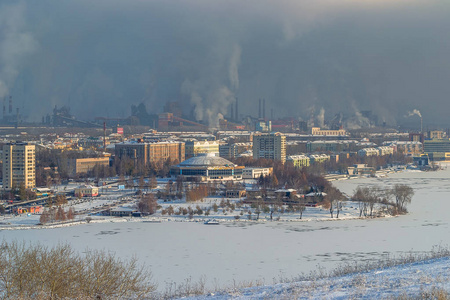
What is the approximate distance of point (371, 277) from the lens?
5.55 m

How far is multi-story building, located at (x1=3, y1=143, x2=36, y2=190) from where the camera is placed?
719 inches

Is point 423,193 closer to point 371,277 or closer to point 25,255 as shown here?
point 371,277

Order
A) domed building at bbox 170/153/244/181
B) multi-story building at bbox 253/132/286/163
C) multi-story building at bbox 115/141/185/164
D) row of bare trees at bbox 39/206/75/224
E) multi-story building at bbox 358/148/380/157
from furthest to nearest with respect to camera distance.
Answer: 1. multi-story building at bbox 358/148/380/157
2. multi-story building at bbox 253/132/286/163
3. multi-story building at bbox 115/141/185/164
4. domed building at bbox 170/153/244/181
5. row of bare trees at bbox 39/206/75/224

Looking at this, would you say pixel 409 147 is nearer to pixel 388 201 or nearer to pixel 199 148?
pixel 199 148

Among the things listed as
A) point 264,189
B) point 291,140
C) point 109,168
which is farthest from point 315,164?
point 291,140

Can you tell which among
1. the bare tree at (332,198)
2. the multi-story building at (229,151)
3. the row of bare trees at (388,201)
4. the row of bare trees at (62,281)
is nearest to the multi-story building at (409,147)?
the multi-story building at (229,151)

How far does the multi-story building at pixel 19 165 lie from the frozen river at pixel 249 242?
6.86 metres

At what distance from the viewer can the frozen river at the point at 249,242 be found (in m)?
8.00

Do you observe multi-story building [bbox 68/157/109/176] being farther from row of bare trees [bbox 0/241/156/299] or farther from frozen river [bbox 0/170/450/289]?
row of bare trees [bbox 0/241/156/299]

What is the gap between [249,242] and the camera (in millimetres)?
9945

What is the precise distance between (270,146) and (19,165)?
12.0m

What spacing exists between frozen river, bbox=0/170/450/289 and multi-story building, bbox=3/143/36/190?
22.5 feet

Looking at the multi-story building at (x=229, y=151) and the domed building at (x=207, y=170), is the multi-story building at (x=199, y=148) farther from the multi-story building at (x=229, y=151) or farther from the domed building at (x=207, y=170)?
the domed building at (x=207, y=170)

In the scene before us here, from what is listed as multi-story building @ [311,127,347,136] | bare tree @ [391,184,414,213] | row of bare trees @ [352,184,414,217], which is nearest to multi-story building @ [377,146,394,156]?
multi-story building @ [311,127,347,136]
